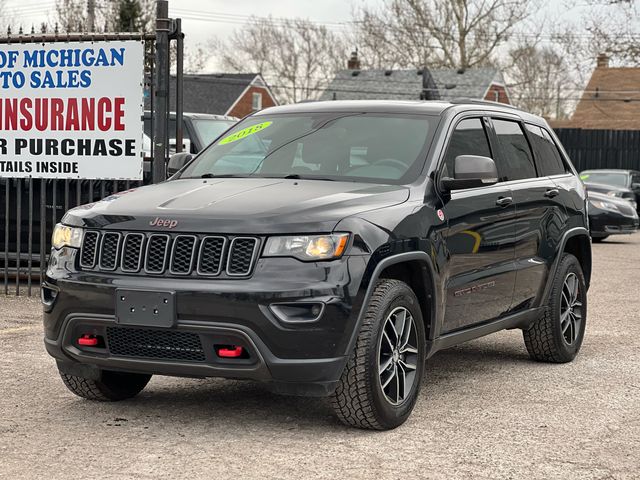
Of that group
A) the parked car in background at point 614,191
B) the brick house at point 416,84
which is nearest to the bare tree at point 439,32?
the brick house at point 416,84

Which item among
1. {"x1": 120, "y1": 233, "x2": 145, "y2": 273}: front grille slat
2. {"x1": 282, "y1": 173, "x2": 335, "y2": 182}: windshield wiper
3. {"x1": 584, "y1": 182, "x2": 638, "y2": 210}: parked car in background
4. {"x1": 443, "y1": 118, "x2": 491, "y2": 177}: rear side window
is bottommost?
{"x1": 584, "y1": 182, "x2": 638, "y2": 210}: parked car in background

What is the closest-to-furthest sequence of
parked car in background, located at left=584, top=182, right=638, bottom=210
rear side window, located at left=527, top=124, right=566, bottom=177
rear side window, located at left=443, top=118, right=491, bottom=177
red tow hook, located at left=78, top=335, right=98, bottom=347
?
red tow hook, located at left=78, top=335, right=98, bottom=347
rear side window, located at left=443, top=118, right=491, bottom=177
rear side window, located at left=527, top=124, right=566, bottom=177
parked car in background, located at left=584, top=182, right=638, bottom=210

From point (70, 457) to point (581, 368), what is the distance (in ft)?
13.1

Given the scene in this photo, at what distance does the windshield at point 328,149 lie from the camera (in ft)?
21.3

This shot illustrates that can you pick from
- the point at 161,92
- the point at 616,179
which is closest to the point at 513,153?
the point at 161,92

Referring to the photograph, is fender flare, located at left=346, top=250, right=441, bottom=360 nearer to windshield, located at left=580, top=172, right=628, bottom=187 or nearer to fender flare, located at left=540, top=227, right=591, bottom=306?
fender flare, located at left=540, top=227, right=591, bottom=306

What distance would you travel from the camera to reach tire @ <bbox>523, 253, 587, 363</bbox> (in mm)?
7828

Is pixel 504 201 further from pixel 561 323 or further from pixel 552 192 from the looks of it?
pixel 561 323

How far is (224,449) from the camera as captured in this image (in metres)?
5.33

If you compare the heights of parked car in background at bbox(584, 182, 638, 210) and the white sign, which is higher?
the white sign

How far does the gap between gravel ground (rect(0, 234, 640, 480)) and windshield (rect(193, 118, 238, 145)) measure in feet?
20.8

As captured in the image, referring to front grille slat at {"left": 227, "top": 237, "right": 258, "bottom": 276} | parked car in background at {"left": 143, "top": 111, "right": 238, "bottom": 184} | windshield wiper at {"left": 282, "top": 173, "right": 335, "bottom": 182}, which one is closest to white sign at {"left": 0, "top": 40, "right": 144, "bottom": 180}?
parked car in background at {"left": 143, "top": 111, "right": 238, "bottom": 184}

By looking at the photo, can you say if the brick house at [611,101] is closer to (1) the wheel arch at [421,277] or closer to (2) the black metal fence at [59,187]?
(2) the black metal fence at [59,187]

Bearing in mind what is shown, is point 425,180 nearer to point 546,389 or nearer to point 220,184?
point 220,184
